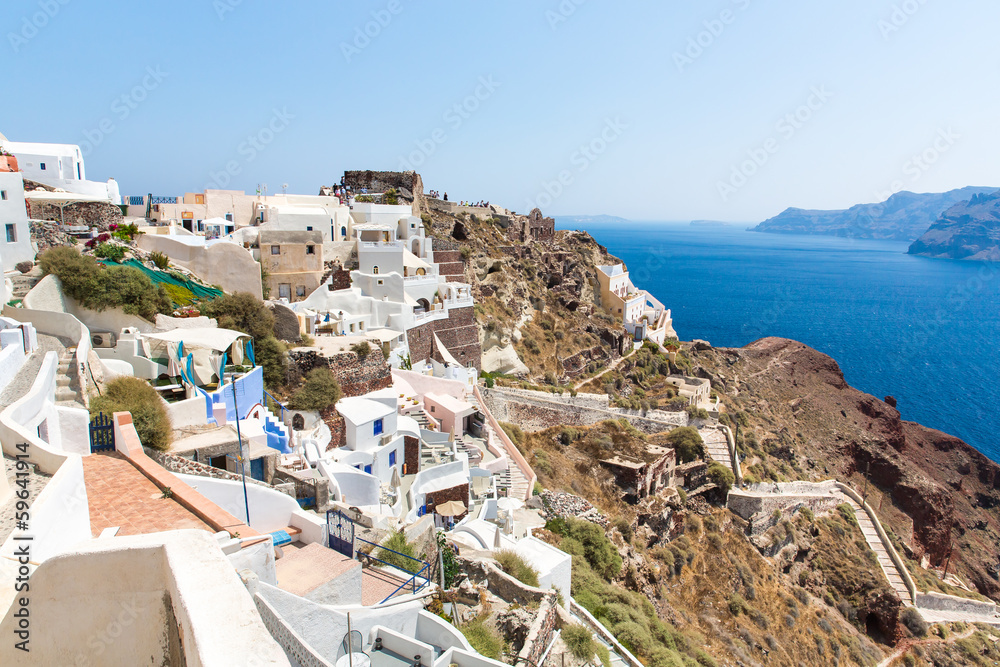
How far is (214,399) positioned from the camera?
16.8 metres

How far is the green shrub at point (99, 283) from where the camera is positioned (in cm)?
1811

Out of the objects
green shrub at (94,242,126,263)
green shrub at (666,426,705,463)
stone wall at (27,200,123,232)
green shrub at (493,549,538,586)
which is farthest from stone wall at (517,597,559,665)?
stone wall at (27,200,123,232)

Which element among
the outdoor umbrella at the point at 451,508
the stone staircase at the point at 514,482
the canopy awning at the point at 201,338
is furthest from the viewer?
the stone staircase at the point at 514,482

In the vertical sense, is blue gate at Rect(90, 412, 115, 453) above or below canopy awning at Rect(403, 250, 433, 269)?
below

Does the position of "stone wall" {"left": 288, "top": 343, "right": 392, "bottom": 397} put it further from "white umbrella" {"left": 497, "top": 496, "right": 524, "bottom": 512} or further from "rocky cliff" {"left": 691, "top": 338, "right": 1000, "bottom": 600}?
"rocky cliff" {"left": 691, "top": 338, "right": 1000, "bottom": 600}

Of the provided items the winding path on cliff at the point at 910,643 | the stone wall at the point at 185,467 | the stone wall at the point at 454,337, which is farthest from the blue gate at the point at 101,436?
the winding path on cliff at the point at 910,643

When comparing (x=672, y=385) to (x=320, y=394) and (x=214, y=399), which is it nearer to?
(x=320, y=394)

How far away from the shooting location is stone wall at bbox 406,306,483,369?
29438mm

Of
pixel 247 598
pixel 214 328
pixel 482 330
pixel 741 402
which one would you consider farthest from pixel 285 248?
pixel 741 402

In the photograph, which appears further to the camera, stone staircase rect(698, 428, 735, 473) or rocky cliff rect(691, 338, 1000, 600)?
rocky cliff rect(691, 338, 1000, 600)

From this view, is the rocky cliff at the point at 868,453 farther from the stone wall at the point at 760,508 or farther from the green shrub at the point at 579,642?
the green shrub at the point at 579,642

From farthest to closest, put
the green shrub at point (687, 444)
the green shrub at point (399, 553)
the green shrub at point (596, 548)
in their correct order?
the green shrub at point (687, 444)
the green shrub at point (596, 548)
the green shrub at point (399, 553)

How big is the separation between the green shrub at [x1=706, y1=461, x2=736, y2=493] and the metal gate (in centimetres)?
2217

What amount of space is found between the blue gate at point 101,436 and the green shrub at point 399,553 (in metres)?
5.54
